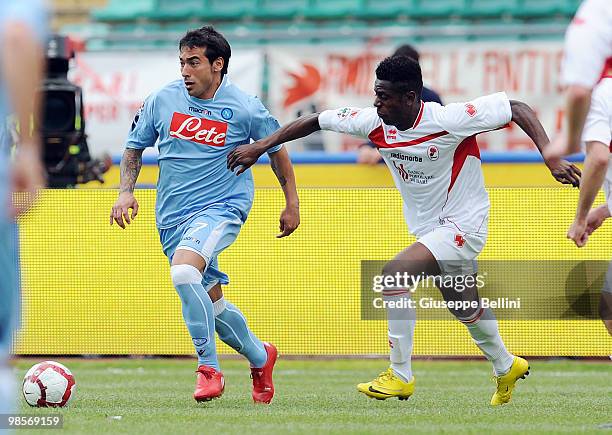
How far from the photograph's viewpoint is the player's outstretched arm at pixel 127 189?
7402mm

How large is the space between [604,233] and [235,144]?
363 cm

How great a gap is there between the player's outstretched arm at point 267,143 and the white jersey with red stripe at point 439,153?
0.29 ft

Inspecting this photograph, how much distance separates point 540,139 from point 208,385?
227cm

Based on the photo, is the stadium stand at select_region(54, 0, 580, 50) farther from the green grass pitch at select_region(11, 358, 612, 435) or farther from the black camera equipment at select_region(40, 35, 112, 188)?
the green grass pitch at select_region(11, 358, 612, 435)

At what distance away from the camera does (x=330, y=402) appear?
768 centimetres

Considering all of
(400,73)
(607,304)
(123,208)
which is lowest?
(607,304)

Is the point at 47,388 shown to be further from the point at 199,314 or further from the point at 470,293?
the point at 470,293

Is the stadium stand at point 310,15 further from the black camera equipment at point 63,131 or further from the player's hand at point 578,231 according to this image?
the player's hand at point 578,231

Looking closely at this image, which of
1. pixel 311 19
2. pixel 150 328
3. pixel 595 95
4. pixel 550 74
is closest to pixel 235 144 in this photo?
pixel 595 95

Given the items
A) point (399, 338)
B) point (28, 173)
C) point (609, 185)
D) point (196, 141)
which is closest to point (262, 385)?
point (399, 338)

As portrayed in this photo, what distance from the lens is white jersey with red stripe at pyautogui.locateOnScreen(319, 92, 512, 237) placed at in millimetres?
7258

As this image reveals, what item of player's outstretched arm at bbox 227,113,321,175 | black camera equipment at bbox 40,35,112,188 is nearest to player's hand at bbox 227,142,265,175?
player's outstretched arm at bbox 227,113,321,175

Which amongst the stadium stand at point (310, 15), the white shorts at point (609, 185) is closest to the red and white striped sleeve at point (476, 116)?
the white shorts at point (609, 185)

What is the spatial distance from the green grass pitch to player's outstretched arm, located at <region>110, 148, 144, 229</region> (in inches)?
42.8
